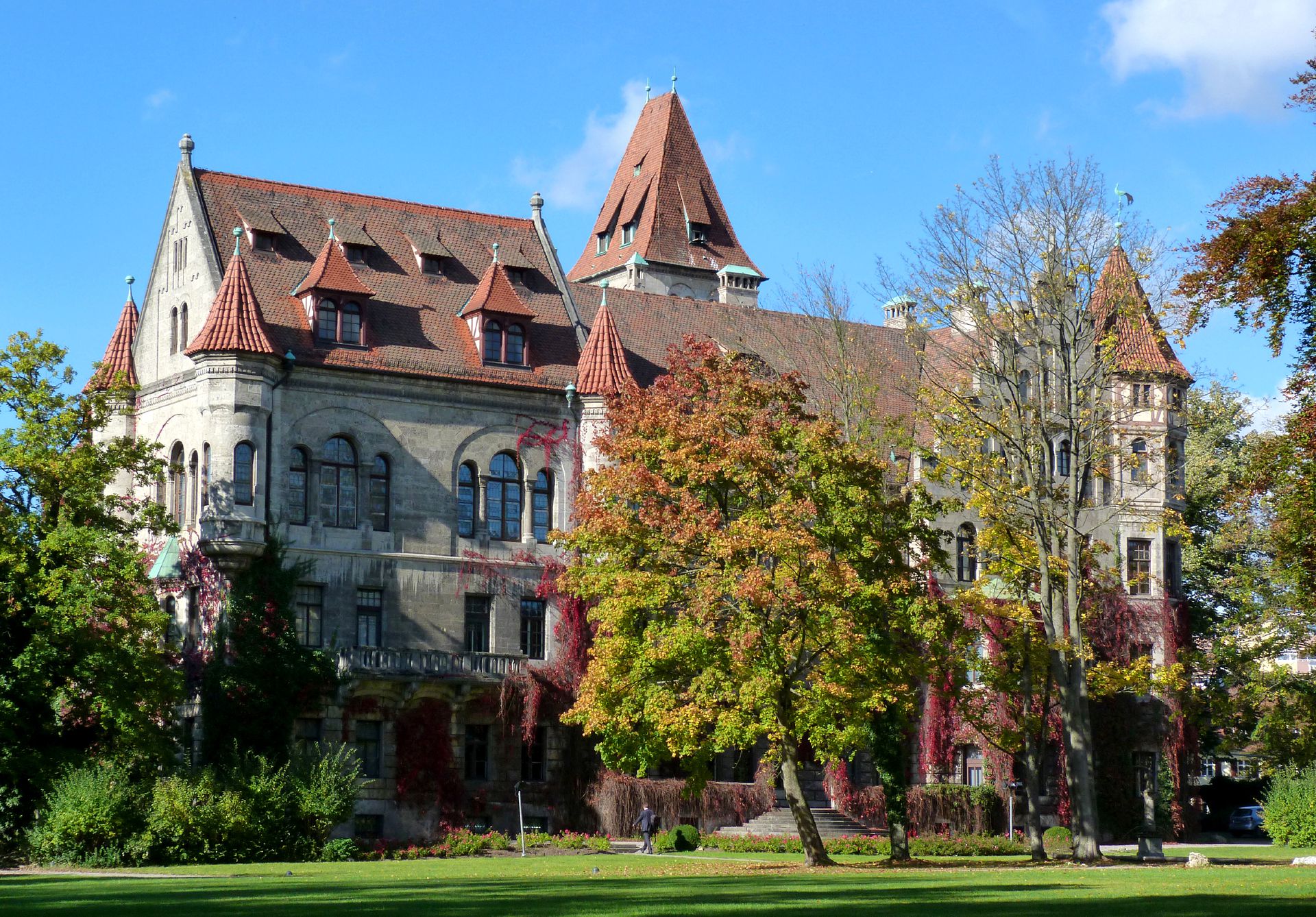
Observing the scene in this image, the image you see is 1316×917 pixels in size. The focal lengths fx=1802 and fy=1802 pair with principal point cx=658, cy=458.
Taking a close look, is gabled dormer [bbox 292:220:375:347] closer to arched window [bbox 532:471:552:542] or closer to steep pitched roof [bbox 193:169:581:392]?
steep pitched roof [bbox 193:169:581:392]

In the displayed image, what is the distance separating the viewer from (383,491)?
55.8m

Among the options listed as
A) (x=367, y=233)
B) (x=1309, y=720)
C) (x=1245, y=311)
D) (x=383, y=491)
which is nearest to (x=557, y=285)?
(x=367, y=233)

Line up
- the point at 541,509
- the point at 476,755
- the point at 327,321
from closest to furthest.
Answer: the point at 476,755, the point at 327,321, the point at 541,509

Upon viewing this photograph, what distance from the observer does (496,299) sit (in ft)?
193

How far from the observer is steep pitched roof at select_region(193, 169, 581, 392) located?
5600 centimetres

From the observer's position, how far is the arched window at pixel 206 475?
52938 mm

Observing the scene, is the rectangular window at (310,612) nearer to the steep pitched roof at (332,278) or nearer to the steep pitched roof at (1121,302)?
the steep pitched roof at (332,278)

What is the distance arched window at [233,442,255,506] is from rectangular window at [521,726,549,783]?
11368 mm

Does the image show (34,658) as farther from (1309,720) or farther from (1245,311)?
(1309,720)

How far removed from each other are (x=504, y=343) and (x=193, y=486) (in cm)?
1094

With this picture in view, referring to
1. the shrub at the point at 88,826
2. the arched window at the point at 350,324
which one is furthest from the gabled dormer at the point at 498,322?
the shrub at the point at 88,826

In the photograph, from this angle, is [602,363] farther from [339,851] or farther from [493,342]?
[339,851]

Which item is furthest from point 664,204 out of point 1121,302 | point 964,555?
point 1121,302

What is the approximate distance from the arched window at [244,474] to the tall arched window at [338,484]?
2278mm
